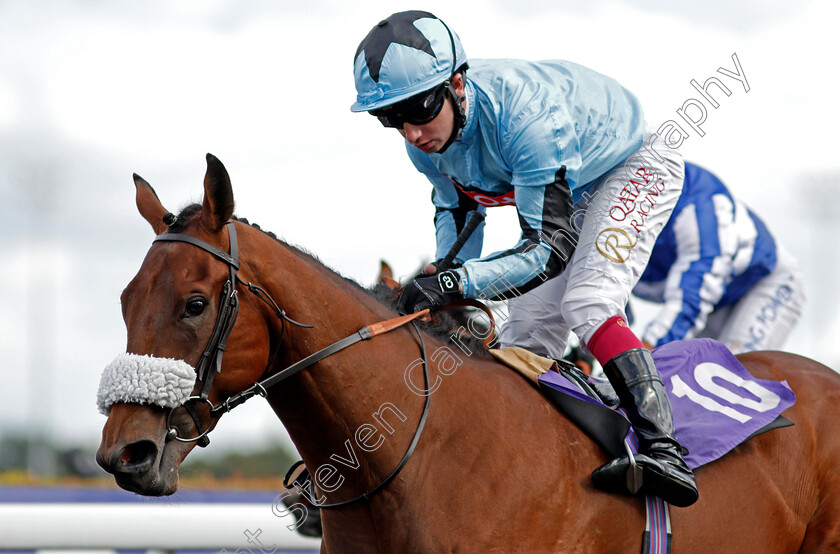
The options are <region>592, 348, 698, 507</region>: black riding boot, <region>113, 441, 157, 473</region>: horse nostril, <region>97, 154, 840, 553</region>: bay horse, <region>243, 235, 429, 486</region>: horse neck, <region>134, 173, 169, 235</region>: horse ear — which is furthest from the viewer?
<region>592, 348, 698, 507</region>: black riding boot

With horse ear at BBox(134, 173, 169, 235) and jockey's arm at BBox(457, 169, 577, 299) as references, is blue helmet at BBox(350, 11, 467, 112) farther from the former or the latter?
horse ear at BBox(134, 173, 169, 235)

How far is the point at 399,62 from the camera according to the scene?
270 cm

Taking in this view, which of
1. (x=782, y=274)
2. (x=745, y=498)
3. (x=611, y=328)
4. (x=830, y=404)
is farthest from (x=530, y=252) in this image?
(x=782, y=274)

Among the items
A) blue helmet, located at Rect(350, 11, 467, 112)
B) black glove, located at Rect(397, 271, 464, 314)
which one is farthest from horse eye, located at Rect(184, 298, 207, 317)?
blue helmet, located at Rect(350, 11, 467, 112)

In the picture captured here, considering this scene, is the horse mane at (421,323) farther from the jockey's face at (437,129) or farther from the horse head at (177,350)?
the jockey's face at (437,129)

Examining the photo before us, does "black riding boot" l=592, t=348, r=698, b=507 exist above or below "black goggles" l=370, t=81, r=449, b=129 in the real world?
below

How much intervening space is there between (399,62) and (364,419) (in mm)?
1110

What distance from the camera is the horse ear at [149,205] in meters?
2.51

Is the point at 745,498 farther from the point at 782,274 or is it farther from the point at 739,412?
the point at 782,274

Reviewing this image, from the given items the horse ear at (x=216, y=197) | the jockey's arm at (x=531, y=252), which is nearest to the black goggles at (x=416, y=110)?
the jockey's arm at (x=531, y=252)

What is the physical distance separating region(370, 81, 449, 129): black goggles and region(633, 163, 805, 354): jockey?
377cm

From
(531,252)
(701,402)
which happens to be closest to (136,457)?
(531,252)

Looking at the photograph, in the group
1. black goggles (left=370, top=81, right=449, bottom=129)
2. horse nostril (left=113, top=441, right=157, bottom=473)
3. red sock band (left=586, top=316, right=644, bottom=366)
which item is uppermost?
black goggles (left=370, top=81, right=449, bottom=129)

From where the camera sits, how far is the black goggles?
2748mm
